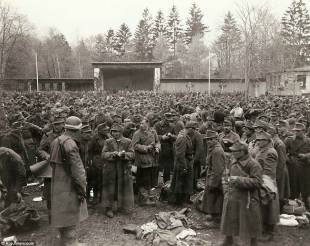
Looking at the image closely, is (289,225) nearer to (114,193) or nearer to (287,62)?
(114,193)

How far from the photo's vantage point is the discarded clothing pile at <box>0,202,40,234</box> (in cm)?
752

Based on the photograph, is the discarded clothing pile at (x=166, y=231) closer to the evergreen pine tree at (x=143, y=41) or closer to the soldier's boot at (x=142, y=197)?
the soldier's boot at (x=142, y=197)

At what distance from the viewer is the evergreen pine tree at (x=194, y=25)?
79.8 metres

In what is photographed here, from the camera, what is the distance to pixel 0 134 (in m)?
9.95

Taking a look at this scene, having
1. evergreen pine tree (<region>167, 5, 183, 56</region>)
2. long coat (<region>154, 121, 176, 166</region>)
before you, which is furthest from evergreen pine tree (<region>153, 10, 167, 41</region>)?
long coat (<region>154, 121, 176, 166</region>)

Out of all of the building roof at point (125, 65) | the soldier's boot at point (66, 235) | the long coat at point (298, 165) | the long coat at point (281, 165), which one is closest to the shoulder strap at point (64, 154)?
the soldier's boot at point (66, 235)

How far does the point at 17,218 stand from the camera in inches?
298

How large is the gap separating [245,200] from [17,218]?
4.39m

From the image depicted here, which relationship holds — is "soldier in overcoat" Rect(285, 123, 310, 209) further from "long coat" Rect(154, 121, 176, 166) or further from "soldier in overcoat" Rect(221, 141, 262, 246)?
"long coat" Rect(154, 121, 176, 166)

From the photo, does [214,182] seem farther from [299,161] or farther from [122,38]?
[122,38]

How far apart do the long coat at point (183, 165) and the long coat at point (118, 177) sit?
1182 millimetres

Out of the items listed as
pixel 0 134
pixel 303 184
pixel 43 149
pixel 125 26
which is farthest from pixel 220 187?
pixel 125 26

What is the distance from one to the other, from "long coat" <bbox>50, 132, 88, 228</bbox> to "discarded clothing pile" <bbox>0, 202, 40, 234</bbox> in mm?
1611

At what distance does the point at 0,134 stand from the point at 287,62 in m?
48.9
